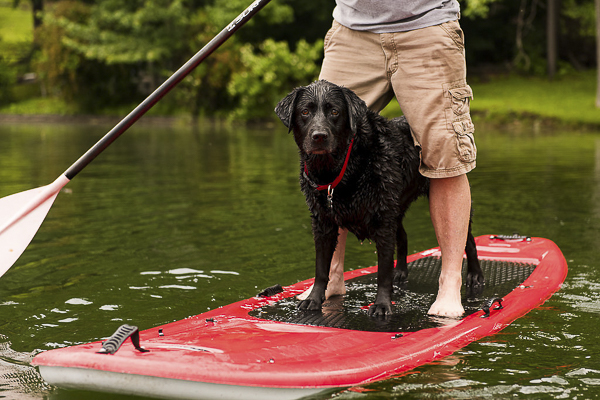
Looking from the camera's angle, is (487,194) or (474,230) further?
(487,194)

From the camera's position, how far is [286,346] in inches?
128

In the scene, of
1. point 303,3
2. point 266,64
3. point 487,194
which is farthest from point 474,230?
point 303,3

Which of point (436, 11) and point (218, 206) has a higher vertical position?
point (436, 11)

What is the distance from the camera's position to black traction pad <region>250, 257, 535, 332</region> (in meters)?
3.76

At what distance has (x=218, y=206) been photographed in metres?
8.82

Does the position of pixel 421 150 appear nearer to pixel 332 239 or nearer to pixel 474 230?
pixel 332 239

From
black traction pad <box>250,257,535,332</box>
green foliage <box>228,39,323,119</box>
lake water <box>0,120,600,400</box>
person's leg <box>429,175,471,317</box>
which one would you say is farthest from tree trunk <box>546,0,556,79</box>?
person's leg <box>429,175,471,317</box>

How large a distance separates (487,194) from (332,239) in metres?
6.00

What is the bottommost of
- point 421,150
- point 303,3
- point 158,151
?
point 158,151

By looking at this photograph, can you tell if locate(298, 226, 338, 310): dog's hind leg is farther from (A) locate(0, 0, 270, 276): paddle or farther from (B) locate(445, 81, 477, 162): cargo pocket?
(A) locate(0, 0, 270, 276): paddle

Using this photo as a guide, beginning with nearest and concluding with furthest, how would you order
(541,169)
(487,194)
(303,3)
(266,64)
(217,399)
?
1. (217,399)
2. (487,194)
3. (541,169)
4. (266,64)
5. (303,3)

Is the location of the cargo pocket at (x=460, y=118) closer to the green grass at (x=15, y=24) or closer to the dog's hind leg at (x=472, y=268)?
the dog's hind leg at (x=472, y=268)

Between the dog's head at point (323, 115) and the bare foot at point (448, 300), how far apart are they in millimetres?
1000

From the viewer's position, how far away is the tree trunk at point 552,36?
33.9 meters
